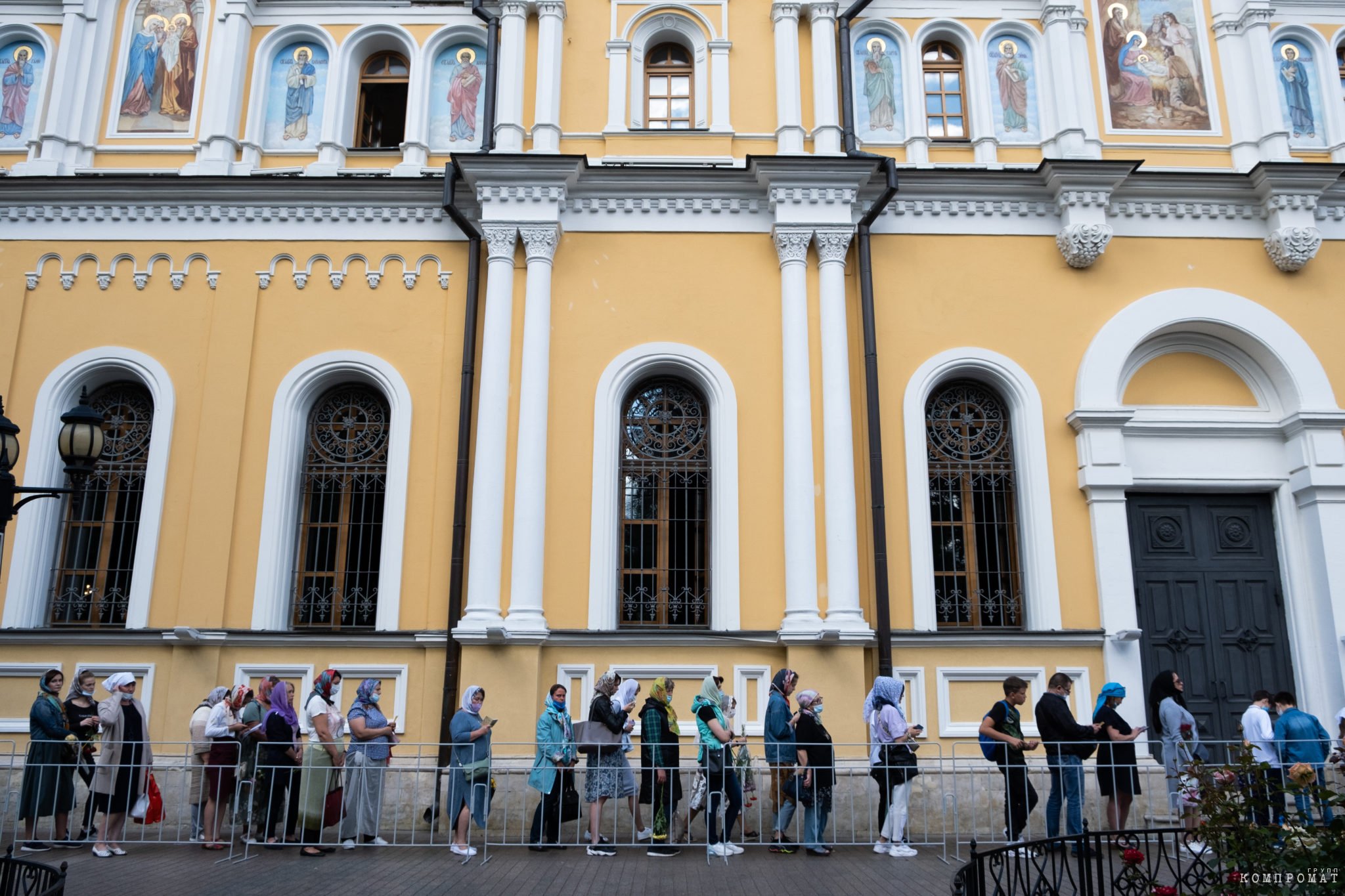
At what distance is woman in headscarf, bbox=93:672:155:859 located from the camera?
31.4 ft

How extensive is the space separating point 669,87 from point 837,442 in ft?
17.9

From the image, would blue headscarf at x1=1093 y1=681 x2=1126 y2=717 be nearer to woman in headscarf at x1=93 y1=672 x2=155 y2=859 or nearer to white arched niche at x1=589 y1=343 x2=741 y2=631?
white arched niche at x1=589 y1=343 x2=741 y2=631

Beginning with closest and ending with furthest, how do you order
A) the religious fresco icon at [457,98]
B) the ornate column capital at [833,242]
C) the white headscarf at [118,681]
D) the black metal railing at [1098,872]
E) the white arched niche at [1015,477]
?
the black metal railing at [1098,872] → the white headscarf at [118,681] → the white arched niche at [1015,477] → the ornate column capital at [833,242] → the religious fresco icon at [457,98]

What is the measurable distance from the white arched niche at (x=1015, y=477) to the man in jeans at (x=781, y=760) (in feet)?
10.1

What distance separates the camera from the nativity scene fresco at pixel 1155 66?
14359 millimetres

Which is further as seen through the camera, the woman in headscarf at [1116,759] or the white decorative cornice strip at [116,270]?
the white decorative cornice strip at [116,270]

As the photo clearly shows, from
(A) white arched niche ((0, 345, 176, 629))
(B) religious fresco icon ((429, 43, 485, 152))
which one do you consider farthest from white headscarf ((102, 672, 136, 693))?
(B) religious fresco icon ((429, 43, 485, 152))

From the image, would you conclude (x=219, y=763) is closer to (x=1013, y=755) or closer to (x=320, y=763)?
(x=320, y=763)

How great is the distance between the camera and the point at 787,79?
1398 cm

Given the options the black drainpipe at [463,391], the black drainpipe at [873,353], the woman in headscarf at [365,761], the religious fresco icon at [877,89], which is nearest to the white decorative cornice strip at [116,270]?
the black drainpipe at [463,391]

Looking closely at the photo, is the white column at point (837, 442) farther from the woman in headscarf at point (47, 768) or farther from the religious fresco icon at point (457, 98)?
the woman in headscarf at point (47, 768)

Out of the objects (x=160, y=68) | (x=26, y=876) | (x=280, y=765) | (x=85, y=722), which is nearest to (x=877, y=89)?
(x=160, y=68)

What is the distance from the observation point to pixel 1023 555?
13.0m

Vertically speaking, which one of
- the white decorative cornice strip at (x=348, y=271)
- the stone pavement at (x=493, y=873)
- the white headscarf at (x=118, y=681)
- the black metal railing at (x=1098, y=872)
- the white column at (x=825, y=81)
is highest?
the white column at (x=825, y=81)
